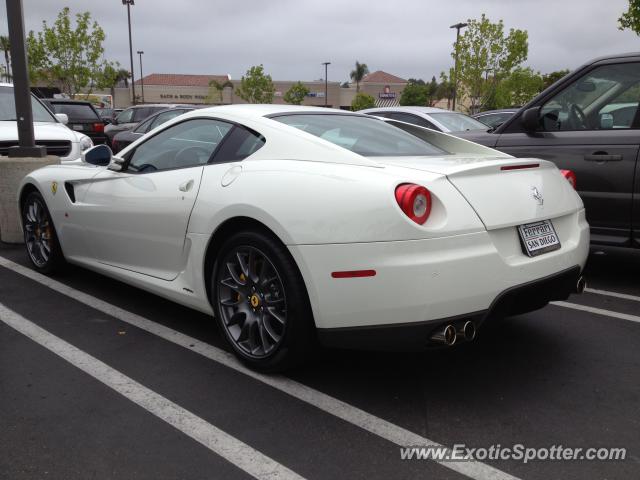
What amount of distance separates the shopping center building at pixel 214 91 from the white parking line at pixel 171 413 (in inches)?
2929

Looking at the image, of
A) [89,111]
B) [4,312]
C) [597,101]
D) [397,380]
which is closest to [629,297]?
[597,101]

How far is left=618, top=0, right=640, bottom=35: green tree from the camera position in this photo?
14.0 metres

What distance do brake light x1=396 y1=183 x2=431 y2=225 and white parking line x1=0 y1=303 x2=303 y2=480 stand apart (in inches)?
46.8

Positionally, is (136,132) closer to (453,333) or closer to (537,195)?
(537,195)

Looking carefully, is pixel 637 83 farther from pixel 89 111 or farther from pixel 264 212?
pixel 89 111

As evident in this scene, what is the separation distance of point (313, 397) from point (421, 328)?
2.31 feet

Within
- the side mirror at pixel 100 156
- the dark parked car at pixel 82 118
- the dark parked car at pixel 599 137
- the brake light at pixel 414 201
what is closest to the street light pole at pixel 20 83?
the side mirror at pixel 100 156

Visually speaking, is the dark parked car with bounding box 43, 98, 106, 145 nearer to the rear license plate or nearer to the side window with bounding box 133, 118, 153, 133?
the side window with bounding box 133, 118, 153, 133

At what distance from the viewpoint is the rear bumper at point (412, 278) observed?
106 inches

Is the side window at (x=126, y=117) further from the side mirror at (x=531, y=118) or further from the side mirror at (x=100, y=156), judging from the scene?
the side mirror at (x=531, y=118)

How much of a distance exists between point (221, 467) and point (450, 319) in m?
1.14

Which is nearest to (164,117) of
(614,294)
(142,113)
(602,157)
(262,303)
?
(142,113)

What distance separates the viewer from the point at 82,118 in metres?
15.6

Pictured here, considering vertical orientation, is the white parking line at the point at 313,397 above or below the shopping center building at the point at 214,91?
below
